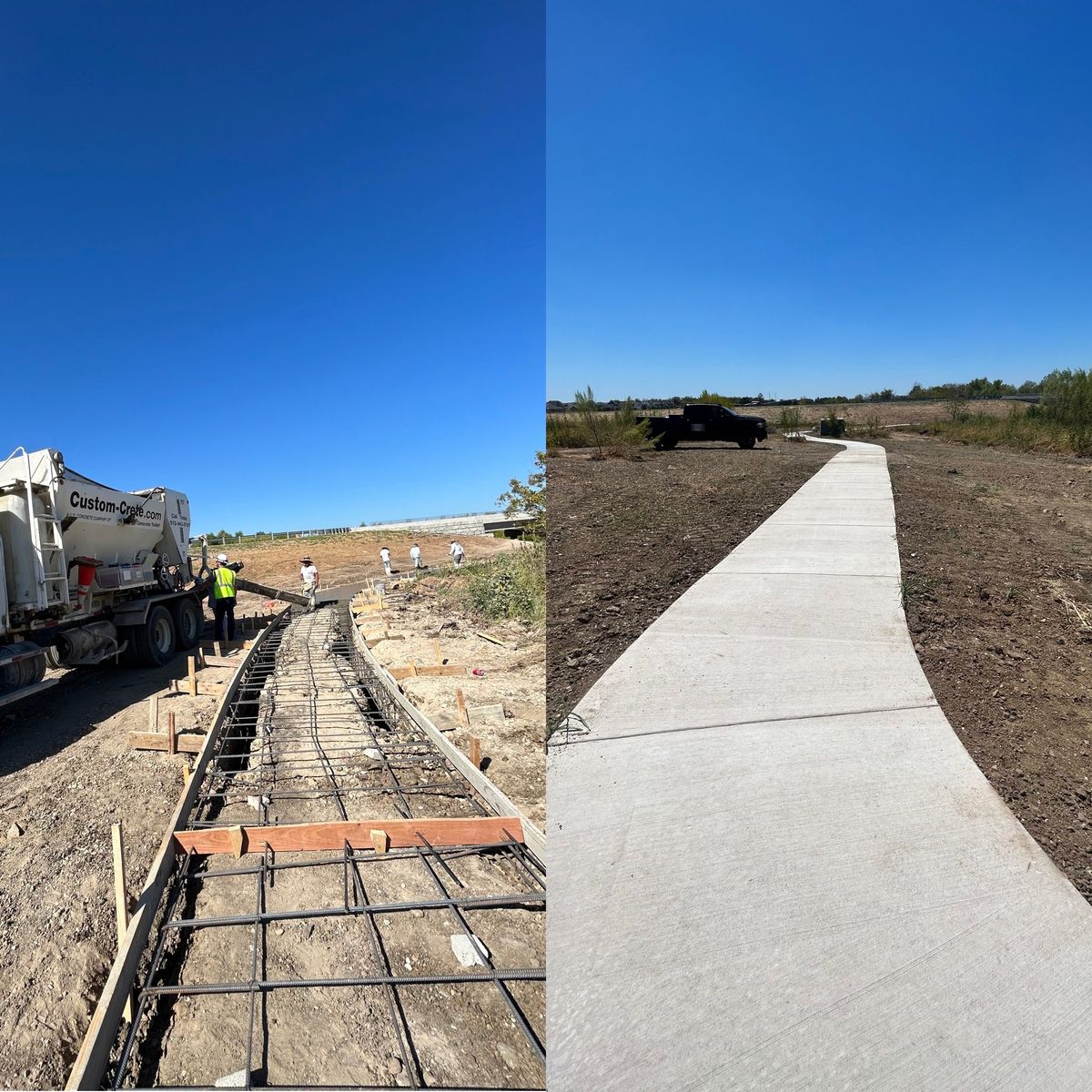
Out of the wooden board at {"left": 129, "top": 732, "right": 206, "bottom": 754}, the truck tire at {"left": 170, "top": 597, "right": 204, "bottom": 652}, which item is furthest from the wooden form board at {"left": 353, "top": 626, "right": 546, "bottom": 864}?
the truck tire at {"left": 170, "top": 597, "right": 204, "bottom": 652}

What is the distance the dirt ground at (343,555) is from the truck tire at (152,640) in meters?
16.6

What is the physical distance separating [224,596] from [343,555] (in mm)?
30802

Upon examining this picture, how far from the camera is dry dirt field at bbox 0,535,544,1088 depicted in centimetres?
319

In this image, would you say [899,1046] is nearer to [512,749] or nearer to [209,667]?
[512,749]

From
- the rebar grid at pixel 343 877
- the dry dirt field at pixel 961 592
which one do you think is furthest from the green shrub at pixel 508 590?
the rebar grid at pixel 343 877

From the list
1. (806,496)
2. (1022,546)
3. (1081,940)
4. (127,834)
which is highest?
(806,496)

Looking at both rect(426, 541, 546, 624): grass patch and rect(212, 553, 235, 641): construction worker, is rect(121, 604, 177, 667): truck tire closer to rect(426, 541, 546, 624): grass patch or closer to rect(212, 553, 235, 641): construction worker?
rect(212, 553, 235, 641): construction worker

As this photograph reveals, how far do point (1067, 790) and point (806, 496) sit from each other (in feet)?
26.3

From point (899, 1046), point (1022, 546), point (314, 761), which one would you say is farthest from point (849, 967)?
point (1022, 546)

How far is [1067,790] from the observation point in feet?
9.87

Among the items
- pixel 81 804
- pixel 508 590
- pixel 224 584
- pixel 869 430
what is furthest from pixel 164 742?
pixel 869 430

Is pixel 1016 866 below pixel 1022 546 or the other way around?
below

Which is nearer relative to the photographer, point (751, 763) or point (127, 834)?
point (751, 763)

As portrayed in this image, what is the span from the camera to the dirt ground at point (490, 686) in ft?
20.0
